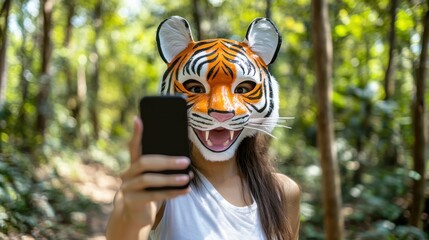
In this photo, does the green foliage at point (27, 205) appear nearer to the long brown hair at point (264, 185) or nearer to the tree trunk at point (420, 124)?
the long brown hair at point (264, 185)

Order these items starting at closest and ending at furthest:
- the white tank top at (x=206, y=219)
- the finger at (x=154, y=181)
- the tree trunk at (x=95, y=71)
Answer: the finger at (x=154, y=181) → the white tank top at (x=206, y=219) → the tree trunk at (x=95, y=71)

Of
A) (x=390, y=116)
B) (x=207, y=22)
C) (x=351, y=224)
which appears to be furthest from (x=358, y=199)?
(x=207, y=22)

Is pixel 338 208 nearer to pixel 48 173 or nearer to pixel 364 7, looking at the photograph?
pixel 364 7

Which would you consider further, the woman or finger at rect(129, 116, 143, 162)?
the woman

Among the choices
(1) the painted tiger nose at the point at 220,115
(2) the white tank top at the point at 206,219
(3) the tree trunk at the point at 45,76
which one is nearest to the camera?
(2) the white tank top at the point at 206,219

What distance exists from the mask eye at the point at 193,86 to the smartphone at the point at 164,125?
22.5 inches

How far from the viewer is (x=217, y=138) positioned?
182cm

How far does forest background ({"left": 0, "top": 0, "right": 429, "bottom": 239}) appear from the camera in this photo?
4.55m

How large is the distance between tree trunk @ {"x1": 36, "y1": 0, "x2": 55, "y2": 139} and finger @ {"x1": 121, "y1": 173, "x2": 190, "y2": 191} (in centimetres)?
720

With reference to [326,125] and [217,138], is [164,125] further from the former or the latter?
[326,125]

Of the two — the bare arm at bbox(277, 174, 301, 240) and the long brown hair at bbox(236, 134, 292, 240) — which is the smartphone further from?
the bare arm at bbox(277, 174, 301, 240)

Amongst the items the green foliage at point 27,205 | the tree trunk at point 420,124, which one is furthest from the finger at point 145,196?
the tree trunk at point 420,124

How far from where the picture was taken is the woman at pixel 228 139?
5.50 ft

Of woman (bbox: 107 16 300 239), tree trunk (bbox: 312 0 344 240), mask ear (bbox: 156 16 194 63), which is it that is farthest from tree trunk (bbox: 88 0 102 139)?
woman (bbox: 107 16 300 239)
